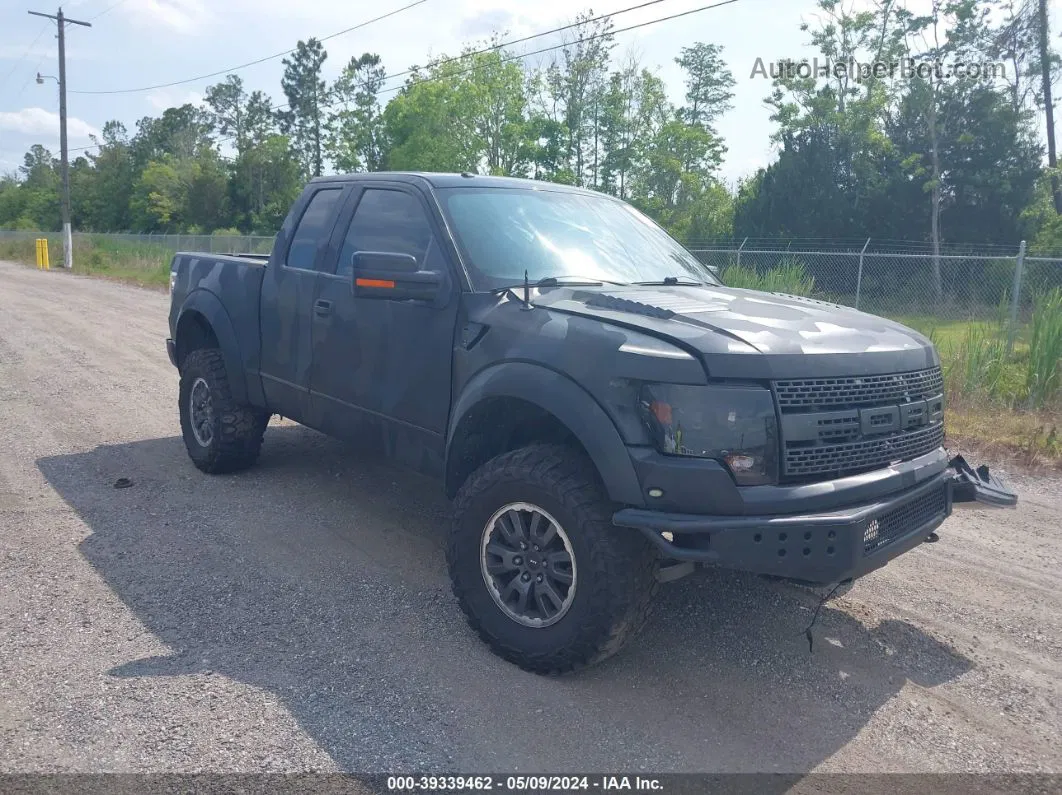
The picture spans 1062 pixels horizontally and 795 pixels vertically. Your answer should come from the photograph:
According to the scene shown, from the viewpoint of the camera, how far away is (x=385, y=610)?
431 cm

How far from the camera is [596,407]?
3469 millimetres

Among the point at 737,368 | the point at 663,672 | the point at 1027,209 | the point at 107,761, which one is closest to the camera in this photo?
the point at 107,761

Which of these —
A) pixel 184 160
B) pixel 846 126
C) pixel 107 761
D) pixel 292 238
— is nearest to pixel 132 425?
pixel 292 238

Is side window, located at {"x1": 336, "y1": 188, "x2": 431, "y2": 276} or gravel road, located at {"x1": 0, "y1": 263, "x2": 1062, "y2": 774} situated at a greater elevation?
side window, located at {"x1": 336, "y1": 188, "x2": 431, "y2": 276}

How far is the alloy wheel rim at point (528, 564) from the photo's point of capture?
3.61 m

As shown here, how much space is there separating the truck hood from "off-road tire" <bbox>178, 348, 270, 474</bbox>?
2.96 meters

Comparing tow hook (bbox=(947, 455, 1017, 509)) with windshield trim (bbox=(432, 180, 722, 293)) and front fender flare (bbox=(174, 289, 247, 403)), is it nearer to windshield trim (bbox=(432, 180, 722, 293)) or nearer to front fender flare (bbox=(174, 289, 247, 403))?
windshield trim (bbox=(432, 180, 722, 293))

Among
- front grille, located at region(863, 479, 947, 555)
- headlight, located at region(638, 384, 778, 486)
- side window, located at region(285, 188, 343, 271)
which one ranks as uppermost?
side window, located at region(285, 188, 343, 271)

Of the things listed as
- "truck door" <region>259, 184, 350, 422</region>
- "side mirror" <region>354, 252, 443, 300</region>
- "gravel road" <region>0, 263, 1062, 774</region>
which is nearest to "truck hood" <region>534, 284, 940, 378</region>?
"side mirror" <region>354, 252, 443, 300</region>

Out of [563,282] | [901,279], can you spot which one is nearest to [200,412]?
[563,282]

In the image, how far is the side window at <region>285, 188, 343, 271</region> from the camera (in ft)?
18.0

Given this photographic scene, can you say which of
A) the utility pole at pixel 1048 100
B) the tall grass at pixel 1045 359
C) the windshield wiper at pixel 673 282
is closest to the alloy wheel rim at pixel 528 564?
the windshield wiper at pixel 673 282

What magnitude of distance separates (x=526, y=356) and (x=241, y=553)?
223 cm

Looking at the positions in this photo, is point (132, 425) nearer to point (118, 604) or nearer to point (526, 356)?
point (118, 604)
